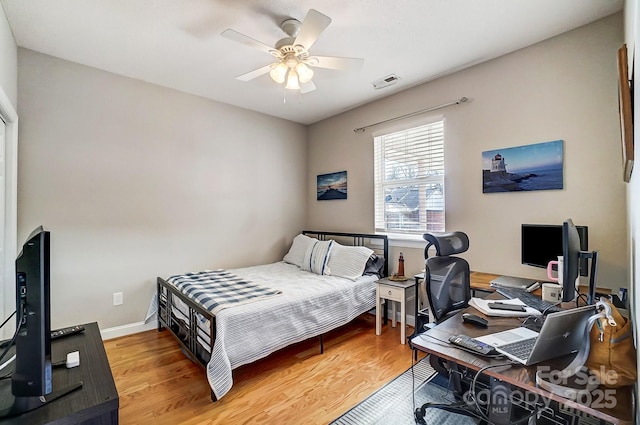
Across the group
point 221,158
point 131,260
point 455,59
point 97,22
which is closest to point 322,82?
point 455,59

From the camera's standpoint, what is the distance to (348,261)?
3453 mm

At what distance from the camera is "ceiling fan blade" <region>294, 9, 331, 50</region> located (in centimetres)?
173

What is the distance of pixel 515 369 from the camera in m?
1.09

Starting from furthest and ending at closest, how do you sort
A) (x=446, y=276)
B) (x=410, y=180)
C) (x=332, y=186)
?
(x=332, y=186)
(x=410, y=180)
(x=446, y=276)

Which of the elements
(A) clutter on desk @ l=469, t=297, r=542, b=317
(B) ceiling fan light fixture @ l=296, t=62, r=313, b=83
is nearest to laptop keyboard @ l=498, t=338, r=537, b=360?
(A) clutter on desk @ l=469, t=297, r=542, b=317

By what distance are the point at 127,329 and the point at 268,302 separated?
1.76 m

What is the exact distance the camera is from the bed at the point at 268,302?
7.15 ft

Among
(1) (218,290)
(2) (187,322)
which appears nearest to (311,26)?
(1) (218,290)

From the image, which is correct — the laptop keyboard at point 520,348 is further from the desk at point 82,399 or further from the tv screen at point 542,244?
the desk at point 82,399

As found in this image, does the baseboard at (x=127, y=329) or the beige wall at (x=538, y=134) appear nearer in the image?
the beige wall at (x=538, y=134)

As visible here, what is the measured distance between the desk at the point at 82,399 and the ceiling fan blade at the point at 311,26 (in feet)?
6.49

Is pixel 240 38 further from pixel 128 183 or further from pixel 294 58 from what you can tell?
pixel 128 183

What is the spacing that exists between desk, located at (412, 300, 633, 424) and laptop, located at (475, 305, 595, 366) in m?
0.04

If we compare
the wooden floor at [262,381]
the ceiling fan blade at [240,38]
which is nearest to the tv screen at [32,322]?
the wooden floor at [262,381]
